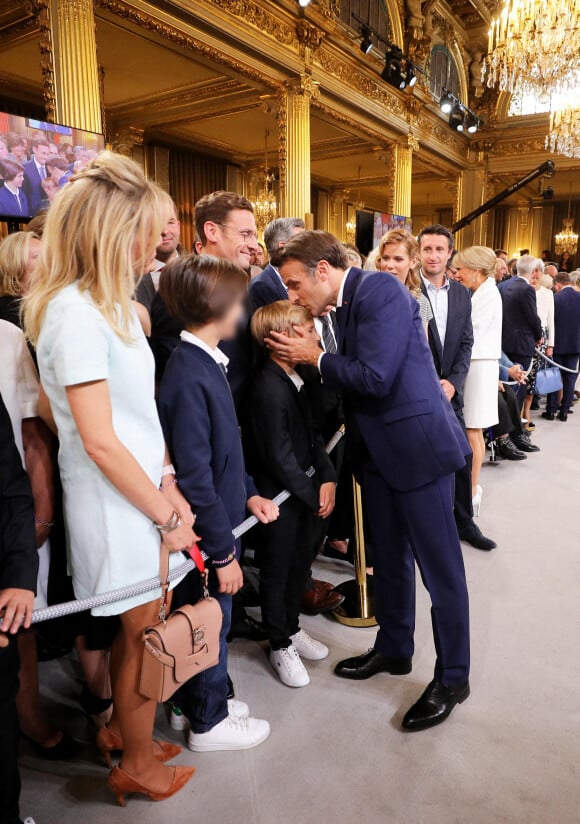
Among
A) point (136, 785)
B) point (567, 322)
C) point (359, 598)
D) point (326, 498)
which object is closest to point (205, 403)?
point (326, 498)

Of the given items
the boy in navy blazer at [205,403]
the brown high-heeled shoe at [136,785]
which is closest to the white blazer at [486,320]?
the boy in navy blazer at [205,403]

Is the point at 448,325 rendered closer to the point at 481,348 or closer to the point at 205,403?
the point at 481,348

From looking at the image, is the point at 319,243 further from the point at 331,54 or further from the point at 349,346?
the point at 331,54

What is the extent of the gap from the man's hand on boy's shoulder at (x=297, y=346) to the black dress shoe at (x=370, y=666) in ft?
4.00

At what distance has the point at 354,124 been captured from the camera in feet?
34.6

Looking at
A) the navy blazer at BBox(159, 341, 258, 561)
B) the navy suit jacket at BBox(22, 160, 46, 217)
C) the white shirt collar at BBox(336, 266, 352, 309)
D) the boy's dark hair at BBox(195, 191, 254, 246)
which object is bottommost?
the navy blazer at BBox(159, 341, 258, 561)

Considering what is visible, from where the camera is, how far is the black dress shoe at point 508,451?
5.41m

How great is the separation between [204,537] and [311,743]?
86 centimetres

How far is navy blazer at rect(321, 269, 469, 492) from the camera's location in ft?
5.91

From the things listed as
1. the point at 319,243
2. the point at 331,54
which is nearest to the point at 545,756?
the point at 319,243

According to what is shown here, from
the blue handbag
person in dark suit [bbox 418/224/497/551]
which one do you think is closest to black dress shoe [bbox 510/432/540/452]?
the blue handbag

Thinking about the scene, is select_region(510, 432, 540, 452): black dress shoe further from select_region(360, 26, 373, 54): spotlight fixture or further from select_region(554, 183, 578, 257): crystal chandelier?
select_region(554, 183, 578, 257): crystal chandelier

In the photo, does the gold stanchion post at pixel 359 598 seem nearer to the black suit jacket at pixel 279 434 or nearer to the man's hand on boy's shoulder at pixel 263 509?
the black suit jacket at pixel 279 434

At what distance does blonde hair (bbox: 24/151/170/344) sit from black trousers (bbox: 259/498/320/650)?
45.4 inches
